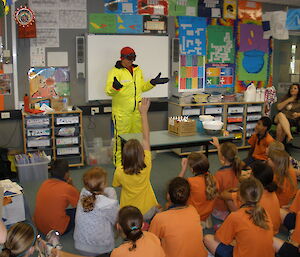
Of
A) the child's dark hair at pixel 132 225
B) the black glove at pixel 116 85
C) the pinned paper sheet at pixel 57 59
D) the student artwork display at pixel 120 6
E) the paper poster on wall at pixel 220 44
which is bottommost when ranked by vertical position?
the child's dark hair at pixel 132 225

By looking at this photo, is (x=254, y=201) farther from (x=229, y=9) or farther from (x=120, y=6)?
(x=229, y=9)

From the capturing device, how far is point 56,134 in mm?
5180

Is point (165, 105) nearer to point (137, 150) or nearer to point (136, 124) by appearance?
point (136, 124)

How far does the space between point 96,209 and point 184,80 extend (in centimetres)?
396

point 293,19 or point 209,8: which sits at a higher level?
point 209,8

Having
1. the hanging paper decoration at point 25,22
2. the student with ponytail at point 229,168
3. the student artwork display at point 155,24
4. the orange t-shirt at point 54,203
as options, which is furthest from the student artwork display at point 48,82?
the student with ponytail at point 229,168

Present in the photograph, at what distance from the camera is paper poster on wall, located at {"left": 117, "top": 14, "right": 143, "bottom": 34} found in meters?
5.61

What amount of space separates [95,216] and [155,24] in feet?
12.7

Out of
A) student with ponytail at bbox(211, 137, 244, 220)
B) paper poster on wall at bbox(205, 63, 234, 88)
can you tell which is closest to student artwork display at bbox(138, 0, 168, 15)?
paper poster on wall at bbox(205, 63, 234, 88)

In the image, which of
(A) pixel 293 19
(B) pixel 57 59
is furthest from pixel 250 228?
(A) pixel 293 19

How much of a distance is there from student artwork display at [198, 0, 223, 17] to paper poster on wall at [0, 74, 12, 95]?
10.3 feet

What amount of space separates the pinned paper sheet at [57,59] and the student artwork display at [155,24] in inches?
51.1

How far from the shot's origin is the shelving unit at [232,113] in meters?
5.93

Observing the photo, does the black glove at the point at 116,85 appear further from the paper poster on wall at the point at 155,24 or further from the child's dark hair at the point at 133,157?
the child's dark hair at the point at 133,157
